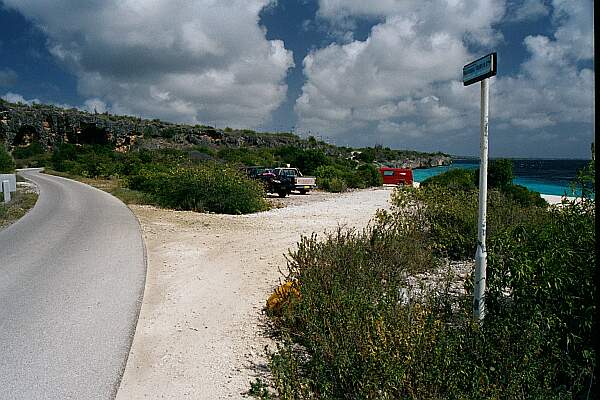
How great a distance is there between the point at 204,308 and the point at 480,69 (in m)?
4.39

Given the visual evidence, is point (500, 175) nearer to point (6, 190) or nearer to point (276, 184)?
point (276, 184)

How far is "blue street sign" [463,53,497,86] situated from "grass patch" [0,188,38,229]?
507 inches

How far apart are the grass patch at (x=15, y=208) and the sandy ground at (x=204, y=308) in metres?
4.12

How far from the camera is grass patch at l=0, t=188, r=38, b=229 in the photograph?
46.6 ft

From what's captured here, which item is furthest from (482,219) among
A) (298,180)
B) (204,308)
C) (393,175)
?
(393,175)

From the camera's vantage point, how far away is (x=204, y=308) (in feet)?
20.9

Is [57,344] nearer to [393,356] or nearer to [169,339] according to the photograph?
[169,339]

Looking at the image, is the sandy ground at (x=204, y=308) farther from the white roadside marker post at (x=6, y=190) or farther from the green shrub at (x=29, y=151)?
the green shrub at (x=29, y=151)

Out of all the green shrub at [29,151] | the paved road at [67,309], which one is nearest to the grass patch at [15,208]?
the paved road at [67,309]

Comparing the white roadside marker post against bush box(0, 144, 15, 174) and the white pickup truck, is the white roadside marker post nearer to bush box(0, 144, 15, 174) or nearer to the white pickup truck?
the white pickup truck

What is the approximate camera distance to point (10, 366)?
4.34 meters

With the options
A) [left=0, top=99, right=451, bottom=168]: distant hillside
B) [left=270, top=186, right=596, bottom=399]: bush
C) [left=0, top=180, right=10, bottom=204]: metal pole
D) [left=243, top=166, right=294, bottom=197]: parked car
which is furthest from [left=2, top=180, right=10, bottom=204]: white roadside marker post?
[left=0, top=99, right=451, bottom=168]: distant hillside

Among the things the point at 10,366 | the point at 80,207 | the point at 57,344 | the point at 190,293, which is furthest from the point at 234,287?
the point at 80,207

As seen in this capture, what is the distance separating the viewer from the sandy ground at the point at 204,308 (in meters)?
4.30
